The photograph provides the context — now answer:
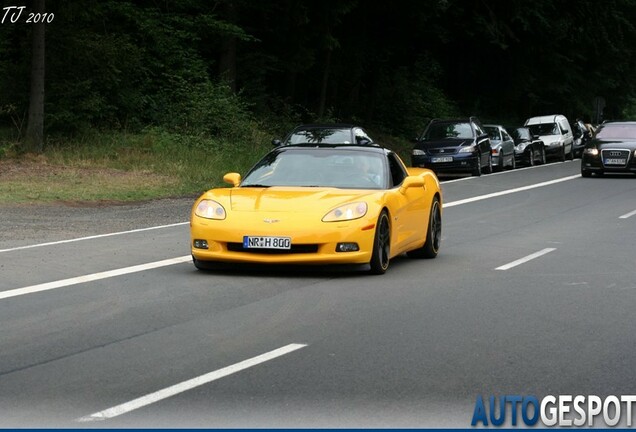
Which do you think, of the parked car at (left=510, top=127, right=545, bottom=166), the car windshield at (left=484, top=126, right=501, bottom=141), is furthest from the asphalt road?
the parked car at (left=510, top=127, right=545, bottom=166)

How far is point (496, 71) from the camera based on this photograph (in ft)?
205

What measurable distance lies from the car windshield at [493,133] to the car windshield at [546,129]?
25.5 ft

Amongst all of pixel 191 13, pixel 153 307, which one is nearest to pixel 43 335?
pixel 153 307

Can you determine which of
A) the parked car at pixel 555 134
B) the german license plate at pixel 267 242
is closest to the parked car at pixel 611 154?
the parked car at pixel 555 134

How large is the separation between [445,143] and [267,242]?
76.5ft

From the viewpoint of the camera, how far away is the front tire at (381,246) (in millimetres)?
12820

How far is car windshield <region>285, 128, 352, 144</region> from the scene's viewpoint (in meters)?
28.5

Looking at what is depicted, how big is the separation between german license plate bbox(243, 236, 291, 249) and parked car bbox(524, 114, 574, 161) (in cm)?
3413

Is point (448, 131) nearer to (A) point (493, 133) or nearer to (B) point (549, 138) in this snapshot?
(A) point (493, 133)

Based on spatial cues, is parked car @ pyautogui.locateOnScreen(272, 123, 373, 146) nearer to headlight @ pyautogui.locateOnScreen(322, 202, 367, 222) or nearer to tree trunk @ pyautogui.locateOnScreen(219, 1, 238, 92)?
tree trunk @ pyautogui.locateOnScreen(219, 1, 238, 92)

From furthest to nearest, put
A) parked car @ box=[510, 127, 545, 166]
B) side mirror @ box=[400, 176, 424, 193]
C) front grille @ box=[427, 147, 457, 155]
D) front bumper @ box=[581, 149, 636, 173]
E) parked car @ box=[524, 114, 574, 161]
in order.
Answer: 1. parked car @ box=[524, 114, 574, 161]
2. parked car @ box=[510, 127, 545, 166]
3. front grille @ box=[427, 147, 457, 155]
4. front bumper @ box=[581, 149, 636, 173]
5. side mirror @ box=[400, 176, 424, 193]

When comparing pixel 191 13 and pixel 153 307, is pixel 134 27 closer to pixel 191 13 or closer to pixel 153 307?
pixel 191 13
